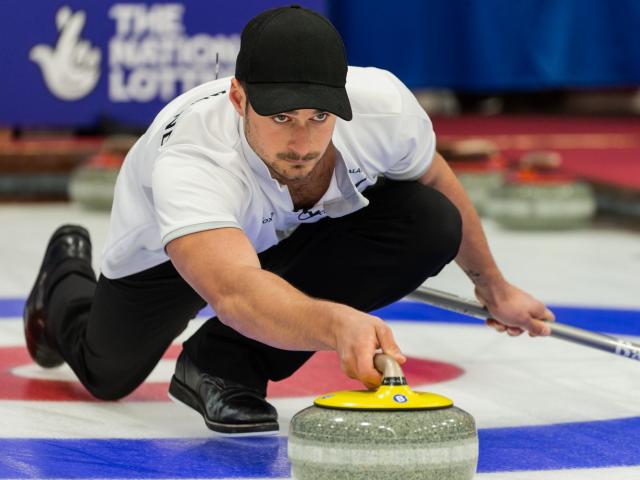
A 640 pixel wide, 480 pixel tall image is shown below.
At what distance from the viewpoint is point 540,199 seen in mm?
5027

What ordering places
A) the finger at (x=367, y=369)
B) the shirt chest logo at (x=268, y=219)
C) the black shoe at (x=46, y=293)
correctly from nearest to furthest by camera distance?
the finger at (x=367, y=369) → the shirt chest logo at (x=268, y=219) → the black shoe at (x=46, y=293)

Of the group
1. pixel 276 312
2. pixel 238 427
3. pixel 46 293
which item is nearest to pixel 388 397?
pixel 276 312

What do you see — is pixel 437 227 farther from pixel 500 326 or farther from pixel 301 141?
pixel 301 141

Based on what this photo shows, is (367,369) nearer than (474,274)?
Yes

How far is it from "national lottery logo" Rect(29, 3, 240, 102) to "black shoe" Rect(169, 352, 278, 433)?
3628 mm

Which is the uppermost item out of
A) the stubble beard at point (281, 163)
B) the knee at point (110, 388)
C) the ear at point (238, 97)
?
the ear at point (238, 97)

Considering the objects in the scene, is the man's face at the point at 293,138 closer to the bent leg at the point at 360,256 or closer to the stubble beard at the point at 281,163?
the stubble beard at the point at 281,163

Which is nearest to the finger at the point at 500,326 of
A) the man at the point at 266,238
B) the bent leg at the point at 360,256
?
the man at the point at 266,238

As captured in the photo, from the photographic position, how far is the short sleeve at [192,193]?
6.16ft

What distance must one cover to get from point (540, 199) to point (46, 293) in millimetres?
2572

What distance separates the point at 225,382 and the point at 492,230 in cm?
294

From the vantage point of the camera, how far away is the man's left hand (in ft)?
8.14

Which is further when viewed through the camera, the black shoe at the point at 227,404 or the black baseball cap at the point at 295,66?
the black shoe at the point at 227,404

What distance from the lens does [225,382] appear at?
2.35m
